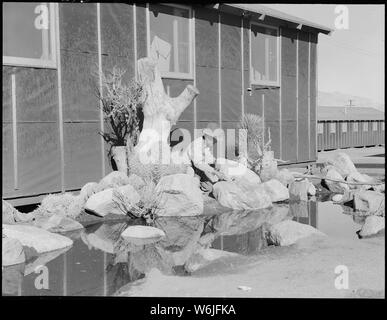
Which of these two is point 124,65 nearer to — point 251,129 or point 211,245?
point 251,129

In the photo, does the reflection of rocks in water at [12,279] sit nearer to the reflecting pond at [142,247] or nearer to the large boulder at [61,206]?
the reflecting pond at [142,247]

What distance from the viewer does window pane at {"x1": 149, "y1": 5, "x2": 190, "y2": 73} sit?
13.6 metres

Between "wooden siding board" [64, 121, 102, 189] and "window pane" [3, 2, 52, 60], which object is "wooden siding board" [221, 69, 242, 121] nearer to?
"wooden siding board" [64, 121, 102, 189]

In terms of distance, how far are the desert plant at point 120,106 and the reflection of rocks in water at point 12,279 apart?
528cm

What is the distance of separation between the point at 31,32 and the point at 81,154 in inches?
105

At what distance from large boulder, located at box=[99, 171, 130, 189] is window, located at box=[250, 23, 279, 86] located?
20.1ft

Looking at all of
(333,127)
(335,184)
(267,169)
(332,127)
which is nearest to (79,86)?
(267,169)

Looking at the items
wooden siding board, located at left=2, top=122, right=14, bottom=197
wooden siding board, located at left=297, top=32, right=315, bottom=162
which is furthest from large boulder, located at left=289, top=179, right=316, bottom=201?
wooden siding board, located at left=2, top=122, right=14, bottom=197

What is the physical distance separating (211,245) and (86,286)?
2.69 meters

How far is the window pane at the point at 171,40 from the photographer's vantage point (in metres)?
13.6

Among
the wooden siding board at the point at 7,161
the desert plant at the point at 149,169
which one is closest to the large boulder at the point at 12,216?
the wooden siding board at the point at 7,161
